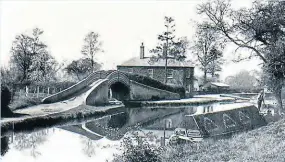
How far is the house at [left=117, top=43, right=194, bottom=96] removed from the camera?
4428 cm

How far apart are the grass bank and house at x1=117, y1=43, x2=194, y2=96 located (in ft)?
104

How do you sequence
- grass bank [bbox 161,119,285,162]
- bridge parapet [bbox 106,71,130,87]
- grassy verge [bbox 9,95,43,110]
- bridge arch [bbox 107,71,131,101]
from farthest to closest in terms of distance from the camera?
bridge arch [bbox 107,71,131,101] → bridge parapet [bbox 106,71,130,87] → grassy verge [bbox 9,95,43,110] → grass bank [bbox 161,119,285,162]

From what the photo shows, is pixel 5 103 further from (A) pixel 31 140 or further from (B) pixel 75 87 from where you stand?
(B) pixel 75 87

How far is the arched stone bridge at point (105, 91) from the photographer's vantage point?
81.7ft

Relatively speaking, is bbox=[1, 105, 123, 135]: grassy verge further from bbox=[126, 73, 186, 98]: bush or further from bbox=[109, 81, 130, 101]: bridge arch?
bbox=[126, 73, 186, 98]: bush

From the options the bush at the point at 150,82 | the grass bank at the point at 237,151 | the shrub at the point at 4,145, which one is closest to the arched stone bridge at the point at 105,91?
the bush at the point at 150,82

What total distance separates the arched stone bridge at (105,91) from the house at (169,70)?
8.45 meters

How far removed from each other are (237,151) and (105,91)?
61.3ft

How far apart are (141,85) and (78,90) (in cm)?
720

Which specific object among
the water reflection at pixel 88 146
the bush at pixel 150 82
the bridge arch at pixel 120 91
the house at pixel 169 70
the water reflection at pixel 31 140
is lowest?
the water reflection at pixel 88 146

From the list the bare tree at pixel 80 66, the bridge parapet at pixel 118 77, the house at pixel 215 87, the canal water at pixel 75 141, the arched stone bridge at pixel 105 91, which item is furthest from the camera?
the house at pixel 215 87

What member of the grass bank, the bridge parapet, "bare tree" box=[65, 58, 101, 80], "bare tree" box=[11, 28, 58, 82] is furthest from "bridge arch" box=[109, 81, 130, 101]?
the grass bank

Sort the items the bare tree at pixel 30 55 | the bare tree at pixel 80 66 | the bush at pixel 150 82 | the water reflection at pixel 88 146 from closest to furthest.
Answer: the water reflection at pixel 88 146 → the bush at pixel 150 82 → the bare tree at pixel 30 55 → the bare tree at pixel 80 66

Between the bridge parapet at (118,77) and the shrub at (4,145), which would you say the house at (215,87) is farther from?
the shrub at (4,145)
